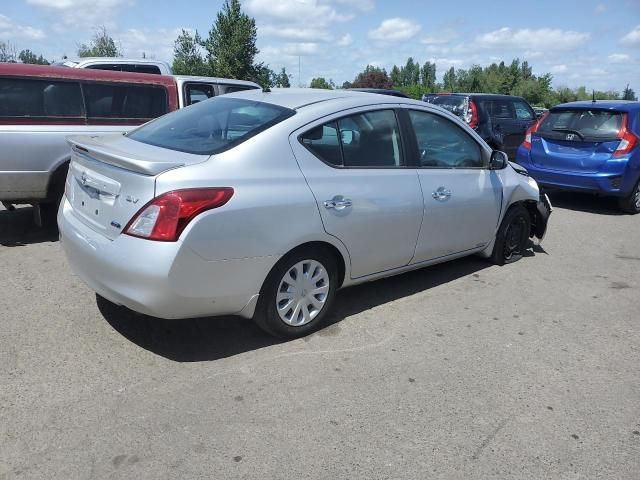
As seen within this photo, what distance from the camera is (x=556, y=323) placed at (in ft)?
14.1

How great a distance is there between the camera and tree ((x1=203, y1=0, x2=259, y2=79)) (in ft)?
125

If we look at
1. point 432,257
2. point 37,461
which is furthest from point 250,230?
point 432,257

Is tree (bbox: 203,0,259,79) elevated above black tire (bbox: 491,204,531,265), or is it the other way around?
tree (bbox: 203,0,259,79)

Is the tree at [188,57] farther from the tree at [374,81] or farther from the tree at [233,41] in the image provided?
the tree at [374,81]

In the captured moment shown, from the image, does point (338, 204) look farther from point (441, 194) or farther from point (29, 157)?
point (29, 157)

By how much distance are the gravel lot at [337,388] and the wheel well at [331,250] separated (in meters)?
0.40

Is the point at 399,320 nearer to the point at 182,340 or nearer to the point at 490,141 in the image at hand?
the point at 182,340

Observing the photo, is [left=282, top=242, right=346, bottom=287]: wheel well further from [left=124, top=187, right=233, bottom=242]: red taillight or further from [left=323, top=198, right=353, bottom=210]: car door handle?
[left=124, top=187, right=233, bottom=242]: red taillight

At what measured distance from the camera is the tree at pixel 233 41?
38.2m

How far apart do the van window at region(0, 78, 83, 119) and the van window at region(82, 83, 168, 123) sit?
14cm

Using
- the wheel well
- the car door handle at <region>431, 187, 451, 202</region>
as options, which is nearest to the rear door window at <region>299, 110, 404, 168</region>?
the car door handle at <region>431, 187, 451, 202</region>

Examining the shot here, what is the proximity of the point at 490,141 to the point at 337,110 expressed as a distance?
871 centimetres

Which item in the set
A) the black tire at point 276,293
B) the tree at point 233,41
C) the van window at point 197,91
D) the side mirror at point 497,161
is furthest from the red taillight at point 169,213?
the tree at point 233,41

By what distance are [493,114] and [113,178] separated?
441 inches
